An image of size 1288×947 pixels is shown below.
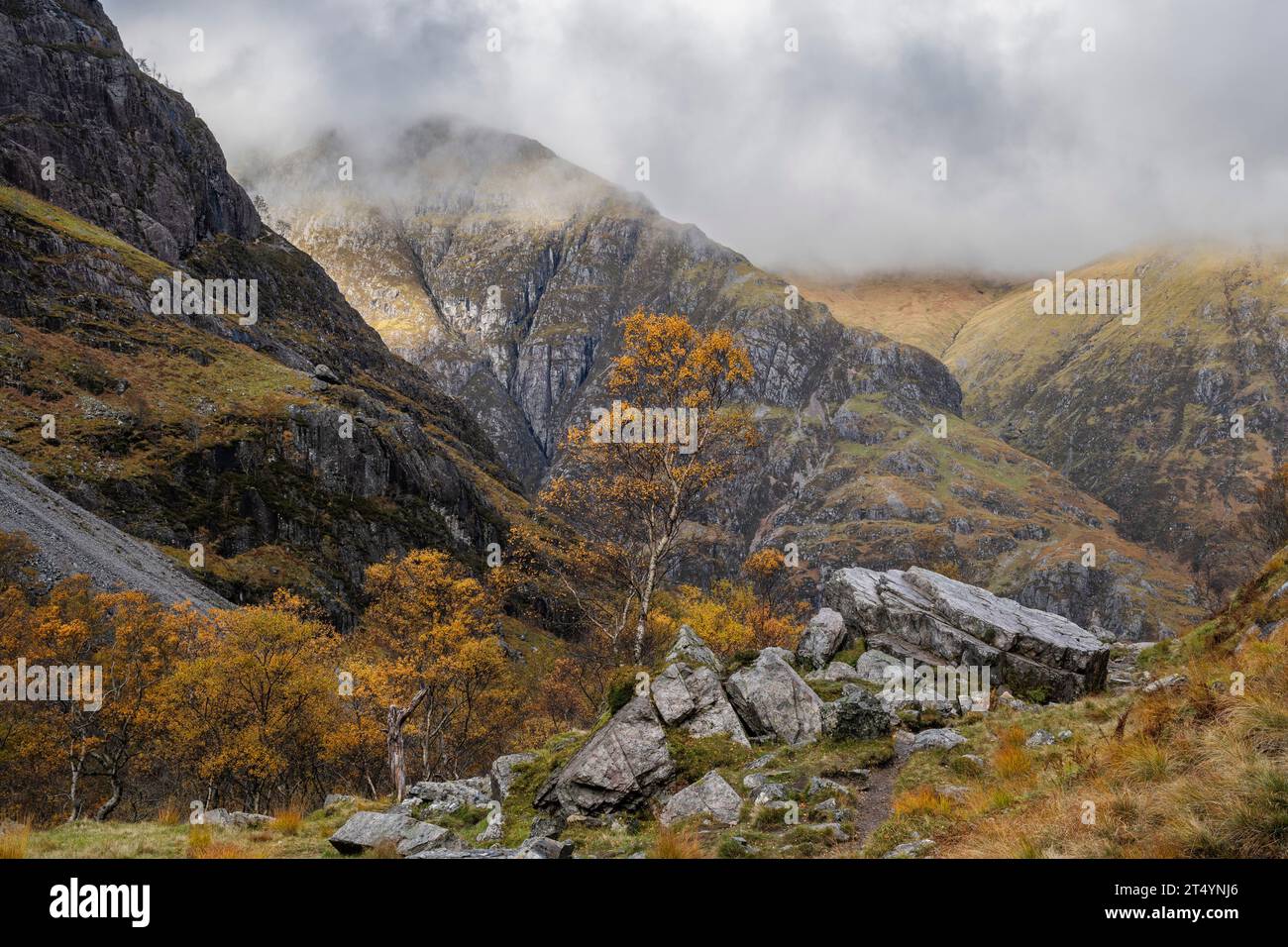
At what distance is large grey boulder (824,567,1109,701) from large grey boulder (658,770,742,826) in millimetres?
18621

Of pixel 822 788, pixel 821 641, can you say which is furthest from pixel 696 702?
pixel 821 641

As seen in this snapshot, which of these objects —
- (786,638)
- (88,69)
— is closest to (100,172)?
(88,69)

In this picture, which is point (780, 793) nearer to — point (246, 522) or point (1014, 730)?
point (1014, 730)

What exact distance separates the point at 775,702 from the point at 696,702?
114 inches

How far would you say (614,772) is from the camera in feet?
61.7

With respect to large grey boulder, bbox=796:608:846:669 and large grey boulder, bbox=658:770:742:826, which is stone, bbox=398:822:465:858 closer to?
large grey boulder, bbox=658:770:742:826

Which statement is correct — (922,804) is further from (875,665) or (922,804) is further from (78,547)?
(78,547)

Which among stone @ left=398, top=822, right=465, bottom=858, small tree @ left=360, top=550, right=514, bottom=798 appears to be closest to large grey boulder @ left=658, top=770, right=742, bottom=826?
stone @ left=398, top=822, right=465, bottom=858

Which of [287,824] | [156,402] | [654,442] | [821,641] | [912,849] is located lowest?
[287,824]

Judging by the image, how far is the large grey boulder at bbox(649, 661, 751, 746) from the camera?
69.6 ft

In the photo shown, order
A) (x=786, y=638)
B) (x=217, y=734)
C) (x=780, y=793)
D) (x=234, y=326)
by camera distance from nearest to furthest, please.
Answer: (x=780, y=793) → (x=217, y=734) → (x=786, y=638) → (x=234, y=326)

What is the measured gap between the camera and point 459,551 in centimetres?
17538

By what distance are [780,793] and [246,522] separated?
135 m

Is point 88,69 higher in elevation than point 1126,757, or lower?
higher
